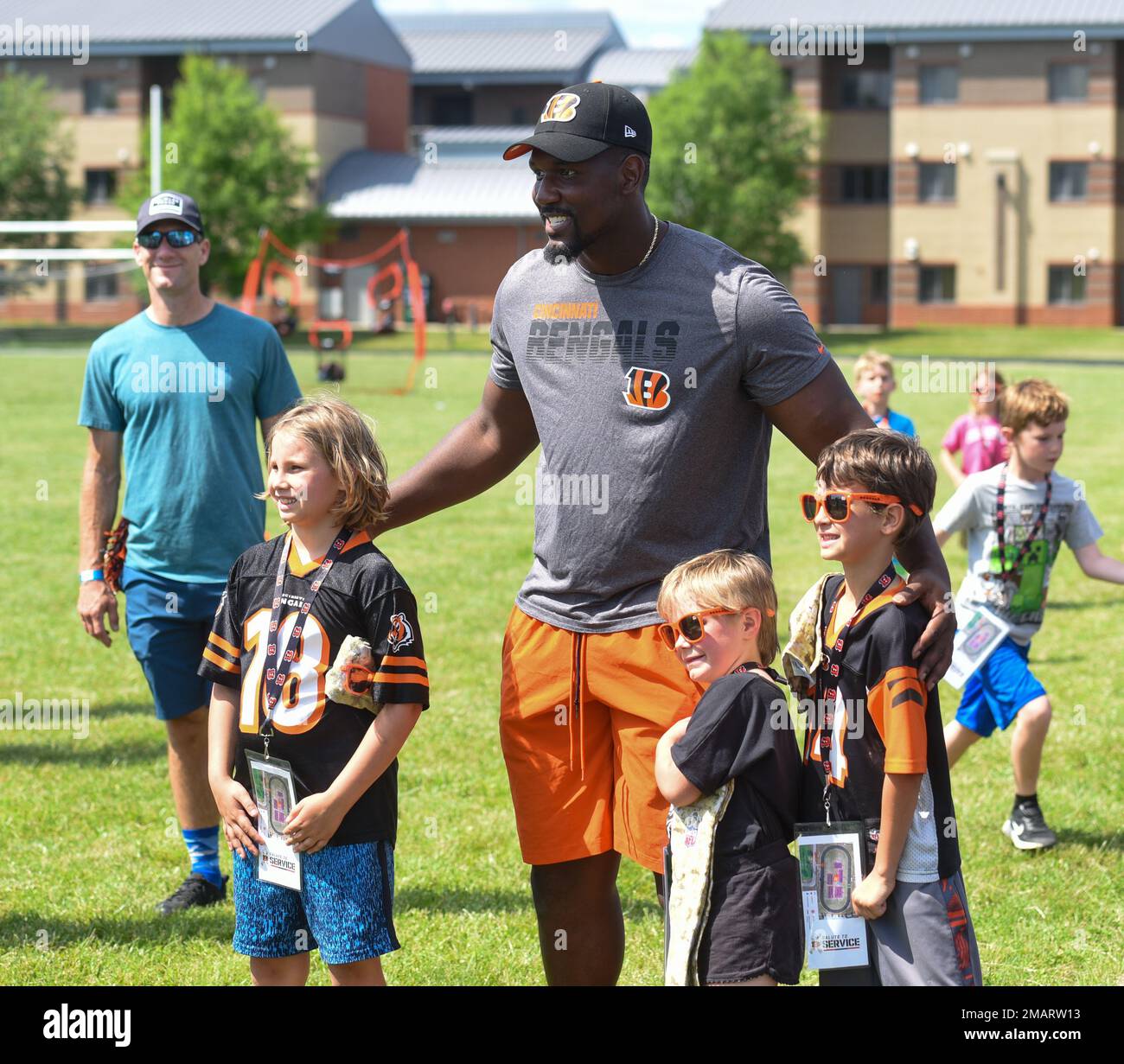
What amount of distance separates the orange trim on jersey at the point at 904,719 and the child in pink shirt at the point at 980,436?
23.8 feet

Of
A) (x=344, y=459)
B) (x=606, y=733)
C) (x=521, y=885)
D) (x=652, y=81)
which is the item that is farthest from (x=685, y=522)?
(x=652, y=81)

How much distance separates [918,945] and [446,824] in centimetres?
338

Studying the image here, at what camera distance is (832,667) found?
376 cm

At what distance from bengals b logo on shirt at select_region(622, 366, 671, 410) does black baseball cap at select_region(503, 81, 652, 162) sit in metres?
0.53

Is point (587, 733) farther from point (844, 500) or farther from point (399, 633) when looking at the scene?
point (844, 500)

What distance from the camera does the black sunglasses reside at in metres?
5.75

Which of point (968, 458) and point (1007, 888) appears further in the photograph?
point (968, 458)

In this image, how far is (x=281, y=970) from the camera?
158 inches

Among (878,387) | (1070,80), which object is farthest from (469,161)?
(878,387)

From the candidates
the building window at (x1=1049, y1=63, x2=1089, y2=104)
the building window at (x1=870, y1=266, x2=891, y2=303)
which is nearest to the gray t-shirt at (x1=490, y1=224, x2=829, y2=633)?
the building window at (x1=1049, y1=63, x2=1089, y2=104)

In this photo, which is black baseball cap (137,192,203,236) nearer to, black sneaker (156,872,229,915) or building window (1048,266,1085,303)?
black sneaker (156,872,229,915)
